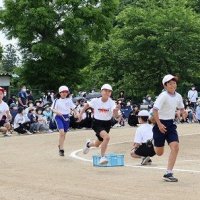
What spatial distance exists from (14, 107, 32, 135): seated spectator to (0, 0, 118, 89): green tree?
35.8 ft

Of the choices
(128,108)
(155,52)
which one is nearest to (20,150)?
(128,108)

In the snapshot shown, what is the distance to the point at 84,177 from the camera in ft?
35.0

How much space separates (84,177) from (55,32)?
26017 mm

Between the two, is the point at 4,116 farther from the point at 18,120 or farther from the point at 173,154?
the point at 173,154

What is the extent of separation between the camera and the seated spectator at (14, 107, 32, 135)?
78.6 ft

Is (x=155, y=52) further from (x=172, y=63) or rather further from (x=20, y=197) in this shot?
(x=20, y=197)

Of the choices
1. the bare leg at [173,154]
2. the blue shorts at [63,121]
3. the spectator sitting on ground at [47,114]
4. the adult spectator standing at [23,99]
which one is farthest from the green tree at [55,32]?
the bare leg at [173,154]

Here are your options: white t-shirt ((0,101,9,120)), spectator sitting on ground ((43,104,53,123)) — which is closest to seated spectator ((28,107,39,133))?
spectator sitting on ground ((43,104,53,123))

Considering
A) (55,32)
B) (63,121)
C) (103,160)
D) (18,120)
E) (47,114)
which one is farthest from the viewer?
(55,32)

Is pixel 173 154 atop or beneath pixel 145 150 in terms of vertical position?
atop

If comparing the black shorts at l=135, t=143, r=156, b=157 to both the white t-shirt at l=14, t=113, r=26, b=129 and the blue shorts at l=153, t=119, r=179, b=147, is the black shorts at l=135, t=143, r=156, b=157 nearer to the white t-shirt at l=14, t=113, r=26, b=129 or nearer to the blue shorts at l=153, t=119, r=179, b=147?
the blue shorts at l=153, t=119, r=179, b=147

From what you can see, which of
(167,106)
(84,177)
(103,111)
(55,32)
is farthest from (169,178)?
(55,32)

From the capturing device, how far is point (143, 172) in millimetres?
11328

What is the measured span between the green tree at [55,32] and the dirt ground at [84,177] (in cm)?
1842
